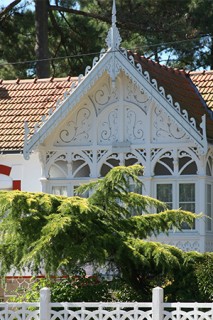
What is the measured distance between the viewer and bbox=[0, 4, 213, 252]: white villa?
27297 mm

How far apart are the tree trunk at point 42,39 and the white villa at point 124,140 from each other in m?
10.6

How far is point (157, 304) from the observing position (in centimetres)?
1853

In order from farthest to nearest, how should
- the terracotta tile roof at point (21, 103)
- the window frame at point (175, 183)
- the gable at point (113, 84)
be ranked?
the terracotta tile roof at point (21, 103), the window frame at point (175, 183), the gable at point (113, 84)

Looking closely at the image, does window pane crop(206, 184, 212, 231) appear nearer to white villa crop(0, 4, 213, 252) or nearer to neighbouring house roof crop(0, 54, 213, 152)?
white villa crop(0, 4, 213, 252)

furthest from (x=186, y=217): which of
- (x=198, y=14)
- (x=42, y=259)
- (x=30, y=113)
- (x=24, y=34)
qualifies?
(x=24, y=34)

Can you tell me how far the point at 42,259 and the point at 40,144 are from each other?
833 centimetres

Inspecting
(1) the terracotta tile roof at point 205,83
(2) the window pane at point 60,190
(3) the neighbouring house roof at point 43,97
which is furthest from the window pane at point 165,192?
(1) the terracotta tile roof at point 205,83

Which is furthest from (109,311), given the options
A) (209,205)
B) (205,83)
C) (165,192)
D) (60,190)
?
(205,83)

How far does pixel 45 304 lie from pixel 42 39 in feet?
75.1

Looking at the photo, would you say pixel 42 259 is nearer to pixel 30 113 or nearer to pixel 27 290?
pixel 27 290

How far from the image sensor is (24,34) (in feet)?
142

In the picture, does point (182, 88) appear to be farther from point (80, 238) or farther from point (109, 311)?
point (109, 311)

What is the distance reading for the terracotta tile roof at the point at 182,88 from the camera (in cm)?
2841

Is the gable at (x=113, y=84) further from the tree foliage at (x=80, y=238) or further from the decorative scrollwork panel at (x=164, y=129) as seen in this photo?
the tree foliage at (x=80, y=238)
